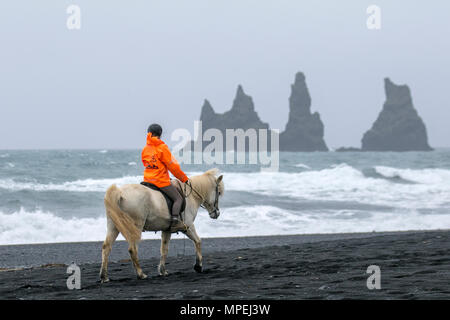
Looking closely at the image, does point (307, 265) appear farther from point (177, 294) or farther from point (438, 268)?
point (177, 294)

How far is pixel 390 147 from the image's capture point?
157875mm

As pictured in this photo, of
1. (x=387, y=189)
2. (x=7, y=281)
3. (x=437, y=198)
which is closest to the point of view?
(x=7, y=281)

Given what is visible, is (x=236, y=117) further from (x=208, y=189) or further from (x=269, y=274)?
(x=269, y=274)

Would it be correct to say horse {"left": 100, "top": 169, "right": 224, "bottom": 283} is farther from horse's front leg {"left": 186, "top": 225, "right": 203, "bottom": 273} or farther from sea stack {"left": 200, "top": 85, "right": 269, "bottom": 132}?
sea stack {"left": 200, "top": 85, "right": 269, "bottom": 132}

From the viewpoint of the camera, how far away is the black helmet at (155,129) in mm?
9000

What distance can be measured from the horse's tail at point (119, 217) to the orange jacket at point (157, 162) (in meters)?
0.67

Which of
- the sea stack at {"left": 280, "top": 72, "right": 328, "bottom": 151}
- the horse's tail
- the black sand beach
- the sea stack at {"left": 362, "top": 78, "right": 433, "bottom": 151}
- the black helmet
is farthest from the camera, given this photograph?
the sea stack at {"left": 362, "top": 78, "right": 433, "bottom": 151}

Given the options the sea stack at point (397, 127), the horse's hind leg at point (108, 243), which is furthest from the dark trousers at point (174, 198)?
the sea stack at point (397, 127)

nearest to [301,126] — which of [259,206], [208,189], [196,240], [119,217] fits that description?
[259,206]

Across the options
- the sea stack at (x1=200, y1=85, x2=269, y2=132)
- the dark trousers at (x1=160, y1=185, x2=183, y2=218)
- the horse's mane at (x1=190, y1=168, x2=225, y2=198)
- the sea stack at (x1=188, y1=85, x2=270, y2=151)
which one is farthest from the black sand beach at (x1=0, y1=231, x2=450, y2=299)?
the sea stack at (x1=200, y1=85, x2=269, y2=132)

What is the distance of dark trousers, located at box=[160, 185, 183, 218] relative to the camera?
8.92 m

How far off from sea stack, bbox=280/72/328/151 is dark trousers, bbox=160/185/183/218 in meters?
147

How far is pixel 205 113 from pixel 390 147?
50.8m
